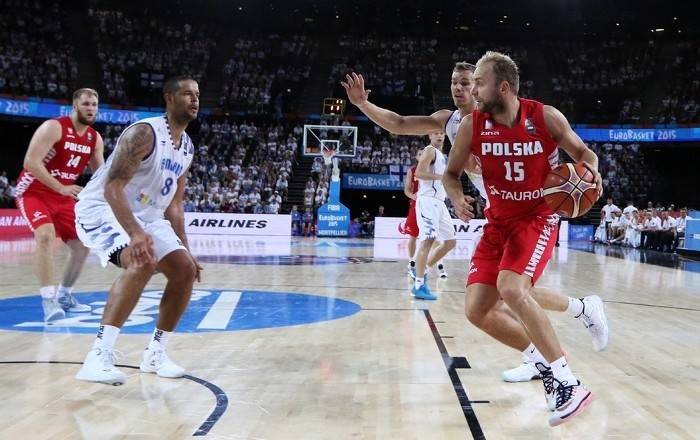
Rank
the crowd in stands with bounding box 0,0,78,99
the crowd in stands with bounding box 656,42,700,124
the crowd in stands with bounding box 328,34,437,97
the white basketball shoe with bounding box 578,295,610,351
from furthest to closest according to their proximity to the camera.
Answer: the crowd in stands with bounding box 328,34,437,97, the crowd in stands with bounding box 656,42,700,124, the crowd in stands with bounding box 0,0,78,99, the white basketball shoe with bounding box 578,295,610,351

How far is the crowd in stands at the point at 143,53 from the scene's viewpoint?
29.8 m

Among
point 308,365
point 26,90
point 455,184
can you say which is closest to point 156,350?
point 308,365

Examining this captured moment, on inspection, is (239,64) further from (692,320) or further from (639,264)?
(692,320)

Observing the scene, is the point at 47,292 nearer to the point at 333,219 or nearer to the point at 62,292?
the point at 62,292

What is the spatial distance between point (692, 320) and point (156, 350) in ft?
17.5

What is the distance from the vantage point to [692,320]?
661 centimetres

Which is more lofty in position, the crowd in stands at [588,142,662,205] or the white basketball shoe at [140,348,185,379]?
the crowd in stands at [588,142,662,205]

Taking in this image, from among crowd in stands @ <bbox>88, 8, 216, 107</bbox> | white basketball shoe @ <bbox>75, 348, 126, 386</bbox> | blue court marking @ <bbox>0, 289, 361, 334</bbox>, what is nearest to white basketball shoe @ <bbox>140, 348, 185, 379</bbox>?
white basketball shoe @ <bbox>75, 348, 126, 386</bbox>

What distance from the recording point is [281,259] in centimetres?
1268

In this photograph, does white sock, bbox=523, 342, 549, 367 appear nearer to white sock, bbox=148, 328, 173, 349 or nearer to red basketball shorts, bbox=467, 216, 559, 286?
red basketball shorts, bbox=467, 216, 559, 286

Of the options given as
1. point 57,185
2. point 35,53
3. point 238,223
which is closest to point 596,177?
point 57,185

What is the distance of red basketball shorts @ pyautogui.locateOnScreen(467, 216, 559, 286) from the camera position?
11.7ft

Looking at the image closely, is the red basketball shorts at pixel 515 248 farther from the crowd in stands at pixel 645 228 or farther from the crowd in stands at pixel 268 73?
the crowd in stands at pixel 268 73

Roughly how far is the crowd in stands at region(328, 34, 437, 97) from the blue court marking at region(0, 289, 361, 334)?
24202 mm
